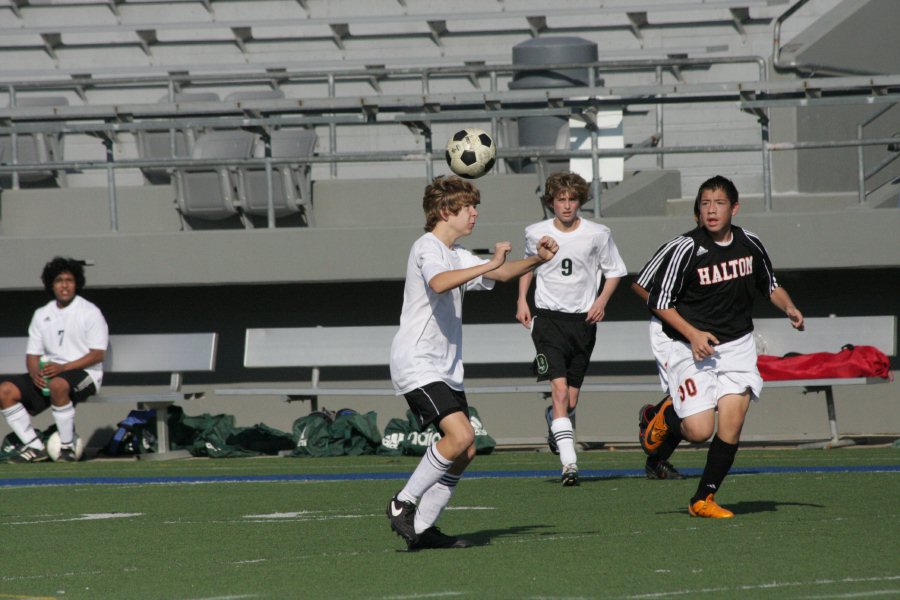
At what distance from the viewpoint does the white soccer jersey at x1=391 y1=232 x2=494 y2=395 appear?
6082mm

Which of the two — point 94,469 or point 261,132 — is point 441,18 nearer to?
point 261,132

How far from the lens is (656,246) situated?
1294 centimetres

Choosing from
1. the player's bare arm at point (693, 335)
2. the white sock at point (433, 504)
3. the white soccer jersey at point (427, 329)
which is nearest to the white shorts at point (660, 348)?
the player's bare arm at point (693, 335)

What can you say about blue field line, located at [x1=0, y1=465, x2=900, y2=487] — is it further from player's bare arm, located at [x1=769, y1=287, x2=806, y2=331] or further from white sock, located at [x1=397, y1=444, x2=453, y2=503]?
white sock, located at [x1=397, y1=444, x2=453, y2=503]

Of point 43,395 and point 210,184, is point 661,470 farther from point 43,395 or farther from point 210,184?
point 210,184

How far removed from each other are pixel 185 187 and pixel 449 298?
8.66 m

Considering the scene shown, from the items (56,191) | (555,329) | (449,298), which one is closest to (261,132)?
(56,191)

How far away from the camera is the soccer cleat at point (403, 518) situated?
6.04m

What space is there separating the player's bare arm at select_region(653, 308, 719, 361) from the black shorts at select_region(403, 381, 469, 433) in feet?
4.68

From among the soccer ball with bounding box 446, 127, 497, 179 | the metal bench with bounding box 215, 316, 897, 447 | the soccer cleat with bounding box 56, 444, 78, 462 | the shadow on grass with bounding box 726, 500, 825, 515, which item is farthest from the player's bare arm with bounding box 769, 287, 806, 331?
the soccer cleat with bounding box 56, 444, 78, 462

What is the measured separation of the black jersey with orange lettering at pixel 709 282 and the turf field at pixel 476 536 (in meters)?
0.99

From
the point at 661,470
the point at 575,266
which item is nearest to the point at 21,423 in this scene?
the point at 575,266

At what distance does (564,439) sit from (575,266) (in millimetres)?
1240

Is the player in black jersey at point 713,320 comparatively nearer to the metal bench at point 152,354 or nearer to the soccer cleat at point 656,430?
the soccer cleat at point 656,430
